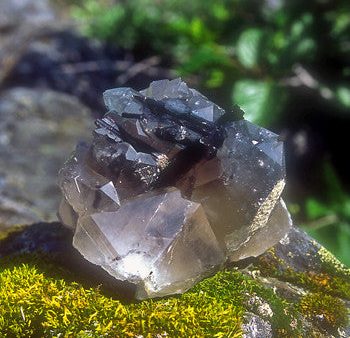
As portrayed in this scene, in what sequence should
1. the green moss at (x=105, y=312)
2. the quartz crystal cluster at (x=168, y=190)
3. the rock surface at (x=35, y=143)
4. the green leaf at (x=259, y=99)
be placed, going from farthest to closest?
1. the green leaf at (x=259, y=99)
2. the rock surface at (x=35, y=143)
3. the quartz crystal cluster at (x=168, y=190)
4. the green moss at (x=105, y=312)

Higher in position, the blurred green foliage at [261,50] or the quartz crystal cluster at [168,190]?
the quartz crystal cluster at [168,190]

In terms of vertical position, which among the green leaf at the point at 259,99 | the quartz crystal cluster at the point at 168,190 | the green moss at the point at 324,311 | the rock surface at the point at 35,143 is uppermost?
the quartz crystal cluster at the point at 168,190

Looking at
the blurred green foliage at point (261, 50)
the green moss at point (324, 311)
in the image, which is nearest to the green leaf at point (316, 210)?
the blurred green foliage at point (261, 50)

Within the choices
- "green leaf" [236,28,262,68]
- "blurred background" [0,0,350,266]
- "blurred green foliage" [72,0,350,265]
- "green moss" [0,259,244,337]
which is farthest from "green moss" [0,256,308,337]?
"green leaf" [236,28,262,68]

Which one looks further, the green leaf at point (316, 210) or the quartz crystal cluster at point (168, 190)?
the green leaf at point (316, 210)

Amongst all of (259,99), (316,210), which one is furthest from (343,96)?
(316,210)

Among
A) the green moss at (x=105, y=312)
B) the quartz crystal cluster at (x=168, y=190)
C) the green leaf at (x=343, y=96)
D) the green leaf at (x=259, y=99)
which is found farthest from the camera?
the green leaf at (x=343, y=96)

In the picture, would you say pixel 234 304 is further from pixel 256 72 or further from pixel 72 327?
pixel 256 72

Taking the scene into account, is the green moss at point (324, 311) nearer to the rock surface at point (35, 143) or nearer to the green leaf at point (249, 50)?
the rock surface at point (35, 143)
